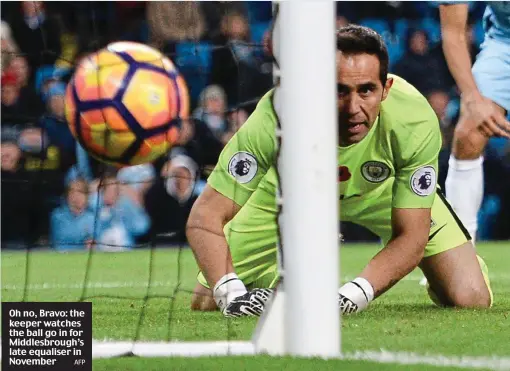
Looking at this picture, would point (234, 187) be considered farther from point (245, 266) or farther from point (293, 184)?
point (293, 184)

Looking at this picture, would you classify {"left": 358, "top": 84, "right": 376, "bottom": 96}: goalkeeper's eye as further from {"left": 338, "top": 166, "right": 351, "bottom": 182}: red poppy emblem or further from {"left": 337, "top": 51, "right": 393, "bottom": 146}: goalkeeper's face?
{"left": 338, "top": 166, "right": 351, "bottom": 182}: red poppy emblem

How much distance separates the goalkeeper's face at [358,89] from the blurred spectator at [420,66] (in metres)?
5.26

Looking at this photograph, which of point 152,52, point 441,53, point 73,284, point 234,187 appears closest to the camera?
point 234,187

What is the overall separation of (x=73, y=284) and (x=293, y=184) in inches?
141

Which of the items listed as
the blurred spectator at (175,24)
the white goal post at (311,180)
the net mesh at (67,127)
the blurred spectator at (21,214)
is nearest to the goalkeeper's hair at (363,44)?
the white goal post at (311,180)

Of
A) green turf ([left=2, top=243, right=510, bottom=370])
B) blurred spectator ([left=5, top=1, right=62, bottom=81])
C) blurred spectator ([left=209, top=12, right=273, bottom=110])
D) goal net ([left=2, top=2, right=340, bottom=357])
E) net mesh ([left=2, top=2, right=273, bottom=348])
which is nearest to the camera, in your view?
green turf ([left=2, top=243, right=510, bottom=370])

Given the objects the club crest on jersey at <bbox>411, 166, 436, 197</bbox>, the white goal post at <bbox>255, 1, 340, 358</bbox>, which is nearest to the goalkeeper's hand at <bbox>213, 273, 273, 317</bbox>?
the club crest on jersey at <bbox>411, 166, 436, 197</bbox>

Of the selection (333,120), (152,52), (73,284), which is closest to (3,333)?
(333,120)

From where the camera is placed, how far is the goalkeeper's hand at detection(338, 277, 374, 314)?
4.41 m

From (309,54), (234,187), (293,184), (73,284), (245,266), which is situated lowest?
(73,284)

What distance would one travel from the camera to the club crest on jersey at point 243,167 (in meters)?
4.48

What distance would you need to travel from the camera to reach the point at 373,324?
4211mm

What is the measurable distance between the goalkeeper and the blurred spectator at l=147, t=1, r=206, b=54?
8.60 ft

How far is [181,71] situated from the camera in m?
8.03
